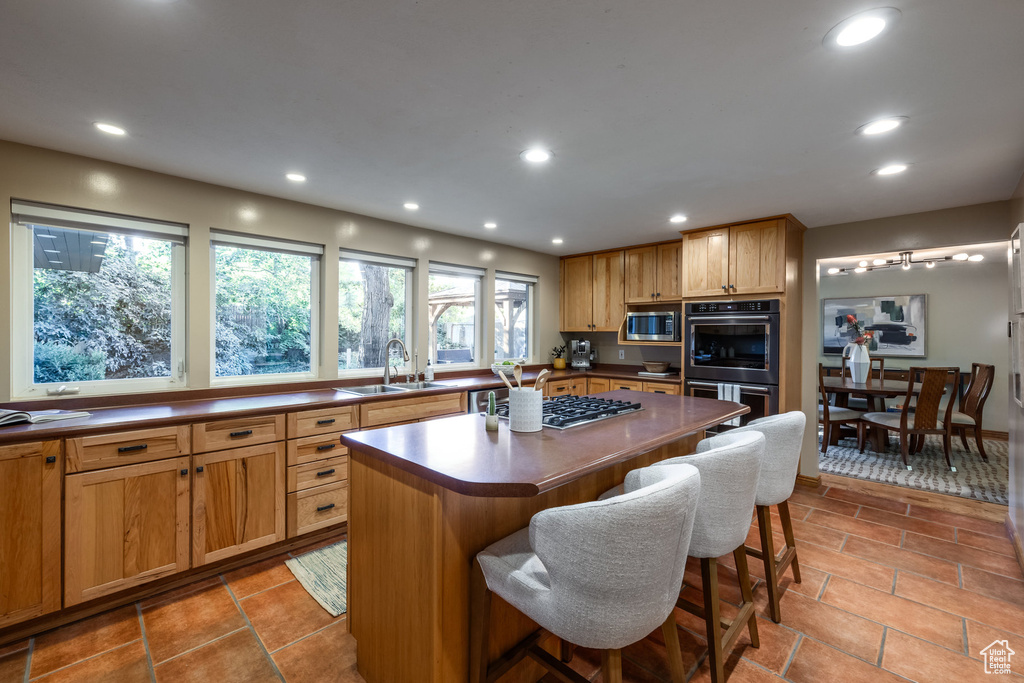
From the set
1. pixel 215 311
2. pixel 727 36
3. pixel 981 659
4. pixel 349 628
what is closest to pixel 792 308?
pixel 981 659

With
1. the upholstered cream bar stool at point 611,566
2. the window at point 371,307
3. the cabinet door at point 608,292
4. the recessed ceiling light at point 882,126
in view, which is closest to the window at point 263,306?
the window at point 371,307

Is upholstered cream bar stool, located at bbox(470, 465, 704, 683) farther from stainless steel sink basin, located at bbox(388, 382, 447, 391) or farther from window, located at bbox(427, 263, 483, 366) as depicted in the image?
window, located at bbox(427, 263, 483, 366)

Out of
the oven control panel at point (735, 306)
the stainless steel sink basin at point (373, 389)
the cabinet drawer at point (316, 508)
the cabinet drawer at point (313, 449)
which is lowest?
the cabinet drawer at point (316, 508)

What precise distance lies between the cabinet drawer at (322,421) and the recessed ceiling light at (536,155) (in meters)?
2.00

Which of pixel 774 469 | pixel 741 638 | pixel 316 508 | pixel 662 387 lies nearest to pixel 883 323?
pixel 662 387

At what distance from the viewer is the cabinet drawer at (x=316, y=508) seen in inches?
110

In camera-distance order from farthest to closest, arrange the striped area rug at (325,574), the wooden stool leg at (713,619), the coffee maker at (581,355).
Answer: the coffee maker at (581,355), the striped area rug at (325,574), the wooden stool leg at (713,619)

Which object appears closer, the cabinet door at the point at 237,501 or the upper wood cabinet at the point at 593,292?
the cabinet door at the point at 237,501

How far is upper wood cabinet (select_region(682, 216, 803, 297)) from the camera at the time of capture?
369 centimetres

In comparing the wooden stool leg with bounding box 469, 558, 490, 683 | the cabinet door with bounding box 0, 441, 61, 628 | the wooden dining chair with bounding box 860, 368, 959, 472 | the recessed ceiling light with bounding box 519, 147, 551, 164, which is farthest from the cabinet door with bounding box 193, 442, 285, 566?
the wooden dining chair with bounding box 860, 368, 959, 472

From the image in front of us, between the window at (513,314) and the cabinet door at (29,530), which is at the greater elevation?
the window at (513,314)

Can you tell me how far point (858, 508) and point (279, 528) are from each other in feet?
13.9

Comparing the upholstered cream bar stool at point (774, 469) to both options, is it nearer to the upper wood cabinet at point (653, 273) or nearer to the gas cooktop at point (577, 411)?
the gas cooktop at point (577, 411)

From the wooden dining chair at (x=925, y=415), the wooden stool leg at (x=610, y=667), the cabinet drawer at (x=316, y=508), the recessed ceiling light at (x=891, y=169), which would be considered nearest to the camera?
the wooden stool leg at (x=610, y=667)
